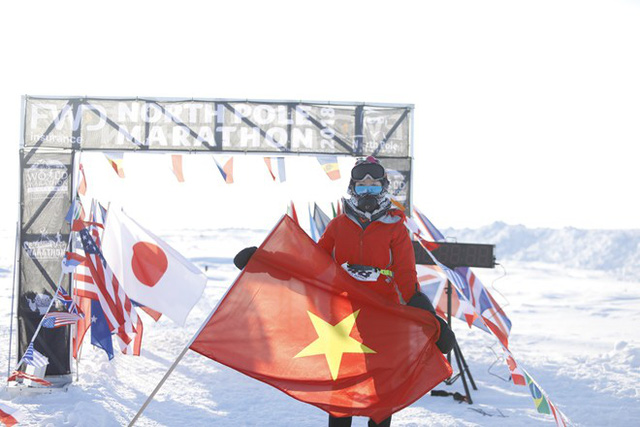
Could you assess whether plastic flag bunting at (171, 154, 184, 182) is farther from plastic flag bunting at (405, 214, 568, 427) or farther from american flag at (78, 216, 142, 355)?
plastic flag bunting at (405, 214, 568, 427)

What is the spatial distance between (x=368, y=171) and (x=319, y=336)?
1.09 m

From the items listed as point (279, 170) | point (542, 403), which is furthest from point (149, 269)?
point (542, 403)

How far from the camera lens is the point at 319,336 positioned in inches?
144

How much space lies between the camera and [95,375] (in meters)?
7.62

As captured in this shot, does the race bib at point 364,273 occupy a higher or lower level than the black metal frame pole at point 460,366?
higher

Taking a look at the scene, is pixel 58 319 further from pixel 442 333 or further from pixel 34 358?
pixel 442 333

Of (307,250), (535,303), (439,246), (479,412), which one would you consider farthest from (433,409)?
(535,303)

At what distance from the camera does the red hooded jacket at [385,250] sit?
3.70 metres

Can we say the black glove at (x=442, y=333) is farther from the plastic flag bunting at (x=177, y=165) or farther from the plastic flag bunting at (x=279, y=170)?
the plastic flag bunting at (x=177, y=165)

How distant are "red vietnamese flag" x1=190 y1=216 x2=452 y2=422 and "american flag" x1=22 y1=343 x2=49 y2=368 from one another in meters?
4.38

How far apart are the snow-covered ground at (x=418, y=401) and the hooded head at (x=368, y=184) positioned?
299 centimetres

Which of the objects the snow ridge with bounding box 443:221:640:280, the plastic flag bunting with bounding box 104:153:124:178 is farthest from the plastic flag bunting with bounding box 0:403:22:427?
the snow ridge with bounding box 443:221:640:280

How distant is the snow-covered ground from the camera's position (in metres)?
5.93

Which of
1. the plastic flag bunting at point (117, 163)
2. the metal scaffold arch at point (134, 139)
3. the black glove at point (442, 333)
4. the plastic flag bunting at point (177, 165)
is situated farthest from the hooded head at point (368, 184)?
the plastic flag bunting at point (117, 163)
